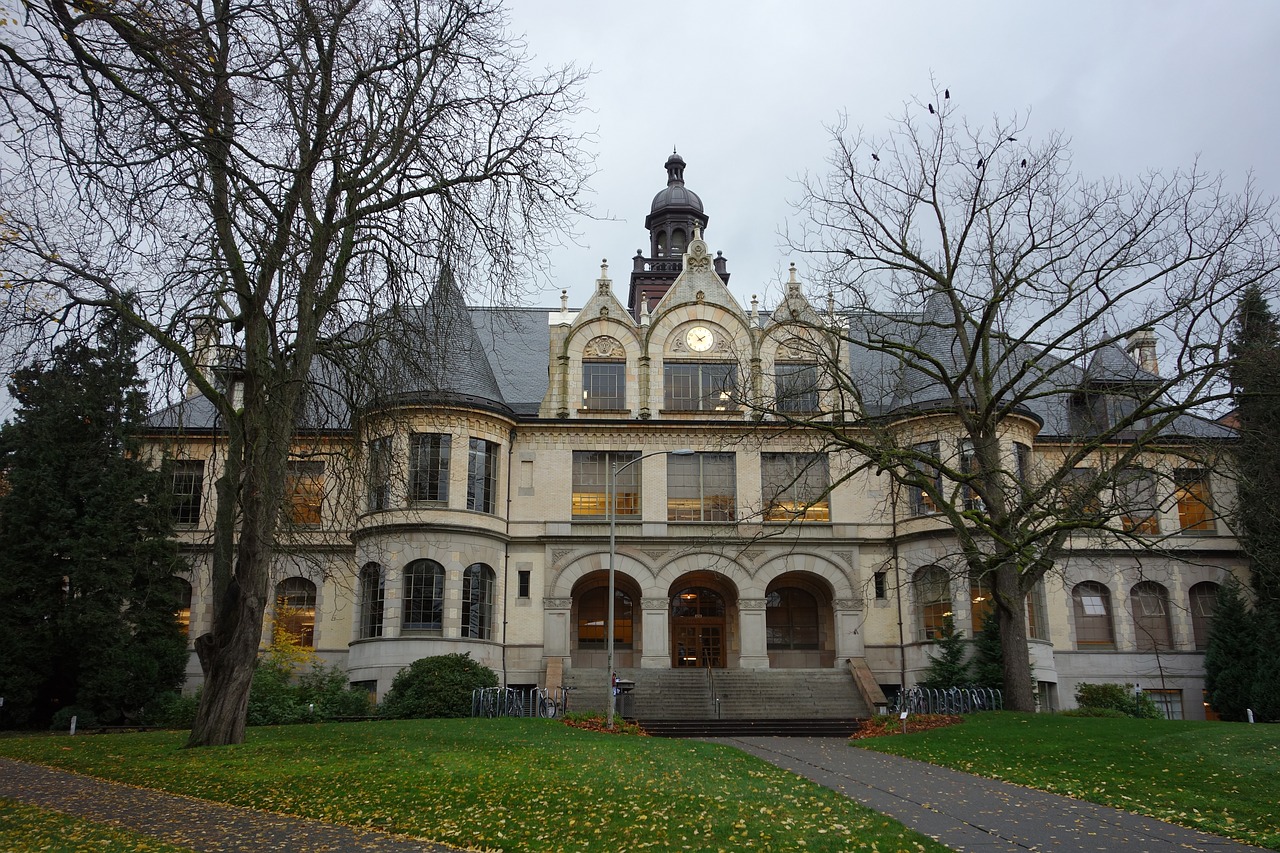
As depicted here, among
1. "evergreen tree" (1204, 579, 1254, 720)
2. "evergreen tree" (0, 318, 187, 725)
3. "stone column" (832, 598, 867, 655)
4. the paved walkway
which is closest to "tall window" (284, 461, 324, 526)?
"evergreen tree" (0, 318, 187, 725)

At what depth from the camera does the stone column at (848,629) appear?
36.2 metres

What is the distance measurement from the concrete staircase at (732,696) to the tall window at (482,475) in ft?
21.9

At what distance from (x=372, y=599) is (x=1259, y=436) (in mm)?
27215

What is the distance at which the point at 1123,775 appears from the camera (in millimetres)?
16922

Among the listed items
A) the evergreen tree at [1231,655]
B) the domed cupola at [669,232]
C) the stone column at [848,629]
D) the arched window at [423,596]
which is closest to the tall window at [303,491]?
the arched window at [423,596]

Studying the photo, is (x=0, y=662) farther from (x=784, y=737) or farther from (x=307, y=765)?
(x=784, y=737)

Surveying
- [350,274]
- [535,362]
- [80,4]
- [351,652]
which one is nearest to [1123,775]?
[350,274]

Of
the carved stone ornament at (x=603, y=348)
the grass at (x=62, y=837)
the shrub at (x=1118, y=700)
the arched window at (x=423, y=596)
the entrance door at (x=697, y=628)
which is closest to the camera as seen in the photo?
the grass at (x=62, y=837)

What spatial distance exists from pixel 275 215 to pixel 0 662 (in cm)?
2054

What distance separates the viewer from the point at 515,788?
14.9m

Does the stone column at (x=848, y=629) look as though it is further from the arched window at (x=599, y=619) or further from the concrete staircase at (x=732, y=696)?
the arched window at (x=599, y=619)

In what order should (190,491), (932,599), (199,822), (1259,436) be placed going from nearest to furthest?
(199,822) → (1259,436) → (932,599) → (190,491)

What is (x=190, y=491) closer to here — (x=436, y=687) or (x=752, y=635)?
(x=436, y=687)

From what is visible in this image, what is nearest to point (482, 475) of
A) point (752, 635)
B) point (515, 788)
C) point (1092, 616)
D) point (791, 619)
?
point (752, 635)
